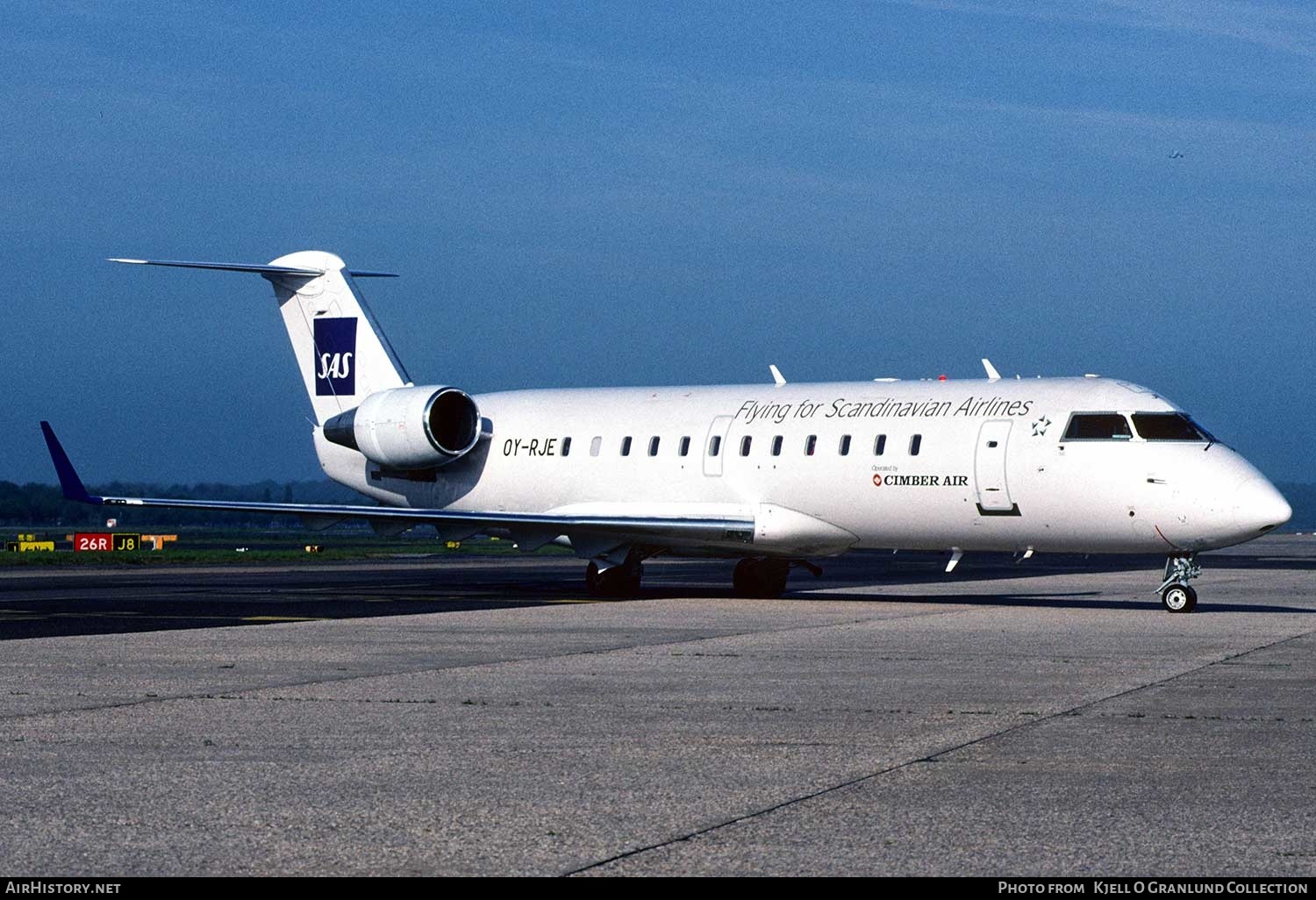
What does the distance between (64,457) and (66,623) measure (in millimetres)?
9174

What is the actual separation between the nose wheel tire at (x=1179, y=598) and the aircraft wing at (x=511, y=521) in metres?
6.41

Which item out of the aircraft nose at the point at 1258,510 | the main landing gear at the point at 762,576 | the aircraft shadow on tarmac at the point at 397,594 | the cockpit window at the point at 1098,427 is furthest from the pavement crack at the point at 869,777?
the main landing gear at the point at 762,576

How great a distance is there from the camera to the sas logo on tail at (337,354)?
3225 centimetres

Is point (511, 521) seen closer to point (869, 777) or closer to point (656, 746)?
point (656, 746)

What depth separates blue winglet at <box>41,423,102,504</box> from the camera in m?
27.8

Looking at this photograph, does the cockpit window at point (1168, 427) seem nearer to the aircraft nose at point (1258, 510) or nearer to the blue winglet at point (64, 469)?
the aircraft nose at point (1258, 510)

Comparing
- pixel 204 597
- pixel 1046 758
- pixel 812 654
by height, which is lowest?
pixel 204 597

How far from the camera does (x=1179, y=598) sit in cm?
2319

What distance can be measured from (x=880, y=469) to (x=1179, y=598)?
183 inches

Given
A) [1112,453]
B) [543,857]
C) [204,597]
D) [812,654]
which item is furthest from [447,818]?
[204,597]

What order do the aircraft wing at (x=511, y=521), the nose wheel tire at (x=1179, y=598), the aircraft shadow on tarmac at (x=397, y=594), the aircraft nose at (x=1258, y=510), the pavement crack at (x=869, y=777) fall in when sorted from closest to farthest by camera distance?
the pavement crack at (x=869, y=777) < the aircraft shadow on tarmac at (x=397, y=594) < the aircraft nose at (x=1258, y=510) < the nose wheel tire at (x=1179, y=598) < the aircraft wing at (x=511, y=521)

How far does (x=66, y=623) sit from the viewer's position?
19781mm

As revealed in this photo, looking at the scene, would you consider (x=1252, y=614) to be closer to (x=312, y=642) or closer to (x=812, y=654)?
(x=812, y=654)

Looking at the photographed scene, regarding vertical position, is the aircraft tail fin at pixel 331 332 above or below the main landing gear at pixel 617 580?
above
